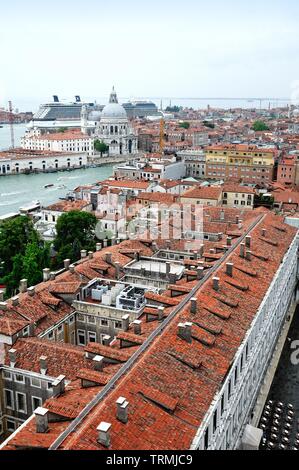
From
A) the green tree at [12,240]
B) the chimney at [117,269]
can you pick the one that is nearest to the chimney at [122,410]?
the chimney at [117,269]

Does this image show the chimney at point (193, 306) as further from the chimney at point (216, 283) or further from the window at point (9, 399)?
the window at point (9, 399)

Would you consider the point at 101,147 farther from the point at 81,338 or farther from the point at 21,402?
the point at 21,402

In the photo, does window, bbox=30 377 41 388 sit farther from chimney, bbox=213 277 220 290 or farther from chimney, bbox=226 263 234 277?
chimney, bbox=226 263 234 277

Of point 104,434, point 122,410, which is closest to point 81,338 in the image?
point 122,410

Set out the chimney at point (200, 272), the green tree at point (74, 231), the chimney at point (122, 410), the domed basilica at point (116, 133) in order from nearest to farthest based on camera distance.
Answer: the chimney at point (122, 410) → the chimney at point (200, 272) → the green tree at point (74, 231) → the domed basilica at point (116, 133)
